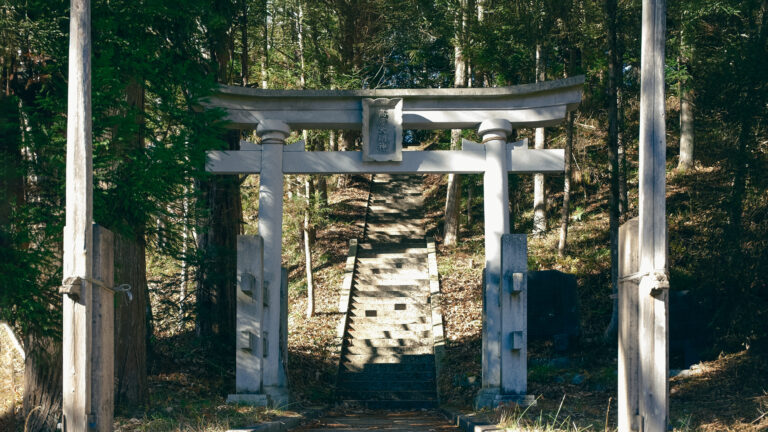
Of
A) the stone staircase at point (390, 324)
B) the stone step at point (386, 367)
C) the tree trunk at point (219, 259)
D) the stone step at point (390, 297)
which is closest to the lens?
the tree trunk at point (219, 259)

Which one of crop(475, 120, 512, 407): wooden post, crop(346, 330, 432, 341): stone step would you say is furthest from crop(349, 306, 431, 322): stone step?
crop(475, 120, 512, 407): wooden post

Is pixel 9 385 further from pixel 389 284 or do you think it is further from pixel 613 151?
pixel 613 151

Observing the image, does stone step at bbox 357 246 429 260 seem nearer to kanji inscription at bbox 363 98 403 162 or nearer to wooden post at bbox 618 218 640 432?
kanji inscription at bbox 363 98 403 162

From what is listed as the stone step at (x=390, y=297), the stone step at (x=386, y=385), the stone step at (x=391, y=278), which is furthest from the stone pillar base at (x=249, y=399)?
the stone step at (x=391, y=278)

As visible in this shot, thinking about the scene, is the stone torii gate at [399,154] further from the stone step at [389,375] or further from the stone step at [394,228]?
the stone step at [394,228]

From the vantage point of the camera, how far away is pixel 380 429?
8.98m

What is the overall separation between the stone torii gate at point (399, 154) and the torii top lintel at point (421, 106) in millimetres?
16

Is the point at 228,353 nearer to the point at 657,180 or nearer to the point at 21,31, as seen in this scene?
the point at 21,31

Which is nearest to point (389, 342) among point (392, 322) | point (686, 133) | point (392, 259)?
point (392, 322)

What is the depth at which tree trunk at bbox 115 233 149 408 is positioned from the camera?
31.9ft

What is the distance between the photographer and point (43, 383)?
8570 mm

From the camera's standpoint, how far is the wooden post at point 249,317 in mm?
10367

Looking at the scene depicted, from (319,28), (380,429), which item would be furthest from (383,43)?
(380,429)

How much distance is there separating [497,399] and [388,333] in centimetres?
588
